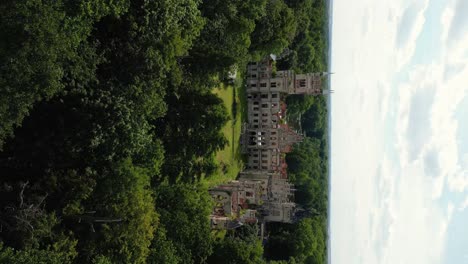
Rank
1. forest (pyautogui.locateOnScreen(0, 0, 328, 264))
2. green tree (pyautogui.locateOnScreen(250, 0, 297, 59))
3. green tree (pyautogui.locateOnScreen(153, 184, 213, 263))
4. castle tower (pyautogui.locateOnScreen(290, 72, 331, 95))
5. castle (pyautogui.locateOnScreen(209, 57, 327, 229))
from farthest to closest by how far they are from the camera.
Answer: castle tower (pyautogui.locateOnScreen(290, 72, 331, 95)), castle (pyautogui.locateOnScreen(209, 57, 327, 229)), green tree (pyautogui.locateOnScreen(250, 0, 297, 59)), green tree (pyautogui.locateOnScreen(153, 184, 213, 263)), forest (pyautogui.locateOnScreen(0, 0, 328, 264))

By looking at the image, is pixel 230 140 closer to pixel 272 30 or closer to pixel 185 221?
pixel 272 30

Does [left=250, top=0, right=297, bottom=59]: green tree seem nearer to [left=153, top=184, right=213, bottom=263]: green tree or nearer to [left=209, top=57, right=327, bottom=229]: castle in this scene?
[left=209, top=57, right=327, bottom=229]: castle

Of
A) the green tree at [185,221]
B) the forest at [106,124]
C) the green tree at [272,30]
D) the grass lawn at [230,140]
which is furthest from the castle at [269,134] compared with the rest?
the green tree at [185,221]

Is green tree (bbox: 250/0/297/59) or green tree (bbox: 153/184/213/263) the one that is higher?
green tree (bbox: 250/0/297/59)

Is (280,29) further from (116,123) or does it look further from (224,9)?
(116,123)

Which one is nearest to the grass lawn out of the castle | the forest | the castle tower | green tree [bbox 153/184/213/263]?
the castle

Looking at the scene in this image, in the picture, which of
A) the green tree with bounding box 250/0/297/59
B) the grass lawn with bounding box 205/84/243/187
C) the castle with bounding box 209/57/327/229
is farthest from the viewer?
the castle with bounding box 209/57/327/229

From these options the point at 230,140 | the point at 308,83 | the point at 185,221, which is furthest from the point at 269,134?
the point at 185,221

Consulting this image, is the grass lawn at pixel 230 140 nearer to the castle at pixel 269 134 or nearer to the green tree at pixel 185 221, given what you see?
the castle at pixel 269 134
